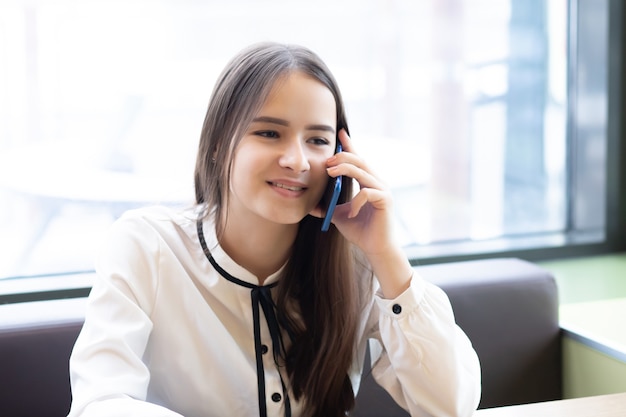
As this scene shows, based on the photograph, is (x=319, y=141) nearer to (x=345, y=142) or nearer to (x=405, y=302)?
(x=345, y=142)

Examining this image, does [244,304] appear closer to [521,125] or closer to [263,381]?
[263,381]

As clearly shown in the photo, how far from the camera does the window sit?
6.66 ft

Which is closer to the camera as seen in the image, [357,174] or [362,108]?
[357,174]

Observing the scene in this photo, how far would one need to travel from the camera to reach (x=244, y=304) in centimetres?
146

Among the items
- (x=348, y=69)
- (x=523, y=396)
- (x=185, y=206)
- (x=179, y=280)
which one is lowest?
(x=523, y=396)

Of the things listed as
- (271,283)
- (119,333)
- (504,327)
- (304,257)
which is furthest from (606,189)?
(119,333)

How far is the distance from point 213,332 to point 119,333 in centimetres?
22

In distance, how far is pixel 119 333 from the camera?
1.25 m

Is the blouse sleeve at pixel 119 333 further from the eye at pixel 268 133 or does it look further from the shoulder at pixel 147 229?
the eye at pixel 268 133

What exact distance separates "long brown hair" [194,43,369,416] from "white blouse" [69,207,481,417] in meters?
0.06

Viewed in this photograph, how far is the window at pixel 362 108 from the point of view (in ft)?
6.66

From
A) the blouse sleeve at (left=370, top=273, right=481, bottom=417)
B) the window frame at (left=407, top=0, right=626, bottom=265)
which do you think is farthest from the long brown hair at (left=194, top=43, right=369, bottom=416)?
the window frame at (left=407, top=0, right=626, bottom=265)

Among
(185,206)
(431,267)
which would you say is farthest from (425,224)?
(185,206)

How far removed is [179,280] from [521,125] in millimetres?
1686
